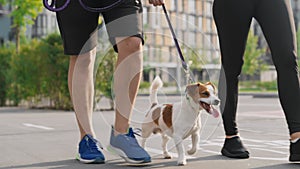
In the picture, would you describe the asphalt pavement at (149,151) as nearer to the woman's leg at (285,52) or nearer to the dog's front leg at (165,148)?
the dog's front leg at (165,148)

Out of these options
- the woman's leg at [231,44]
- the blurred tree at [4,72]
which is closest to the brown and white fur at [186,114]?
the woman's leg at [231,44]

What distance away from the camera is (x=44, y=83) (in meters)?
15.0

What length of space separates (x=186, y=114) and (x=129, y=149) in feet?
1.56

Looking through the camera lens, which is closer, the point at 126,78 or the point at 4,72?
the point at 126,78

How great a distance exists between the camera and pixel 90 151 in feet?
12.3

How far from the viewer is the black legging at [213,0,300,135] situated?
3.73 meters

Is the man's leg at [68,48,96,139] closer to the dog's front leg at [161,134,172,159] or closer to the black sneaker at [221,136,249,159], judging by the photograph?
the dog's front leg at [161,134,172,159]

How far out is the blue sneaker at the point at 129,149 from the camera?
353 centimetres

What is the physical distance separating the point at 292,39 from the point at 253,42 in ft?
164

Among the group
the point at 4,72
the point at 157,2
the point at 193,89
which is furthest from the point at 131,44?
the point at 4,72

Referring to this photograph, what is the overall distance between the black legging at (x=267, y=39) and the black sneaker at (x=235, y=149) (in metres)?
0.08

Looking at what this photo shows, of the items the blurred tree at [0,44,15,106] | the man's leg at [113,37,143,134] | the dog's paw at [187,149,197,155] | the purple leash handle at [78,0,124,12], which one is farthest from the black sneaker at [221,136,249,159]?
the blurred tree at [0,44,15,106]

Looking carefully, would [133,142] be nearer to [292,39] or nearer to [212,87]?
[212,87]

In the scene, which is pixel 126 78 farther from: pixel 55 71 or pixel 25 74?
pixel 25 74
